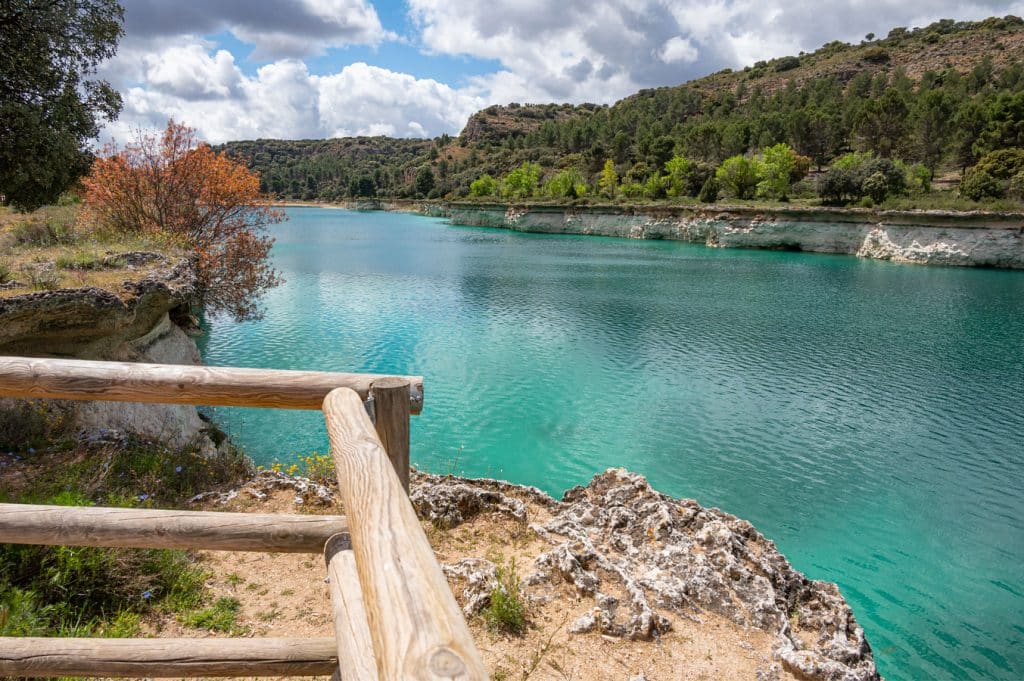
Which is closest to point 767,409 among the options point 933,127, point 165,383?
point 165,383

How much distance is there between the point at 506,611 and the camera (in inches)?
174

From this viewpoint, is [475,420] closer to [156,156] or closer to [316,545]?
[316,545]

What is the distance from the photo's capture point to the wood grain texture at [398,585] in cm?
111

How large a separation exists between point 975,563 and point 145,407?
43.4 ft

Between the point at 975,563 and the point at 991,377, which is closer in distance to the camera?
the point at 975,563

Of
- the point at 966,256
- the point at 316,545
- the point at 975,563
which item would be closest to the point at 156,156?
the point at 316,545

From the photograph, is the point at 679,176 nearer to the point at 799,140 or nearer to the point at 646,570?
the point at 799,140

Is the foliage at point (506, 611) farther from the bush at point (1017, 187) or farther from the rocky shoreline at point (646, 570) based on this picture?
the bush at point (1017, 187)

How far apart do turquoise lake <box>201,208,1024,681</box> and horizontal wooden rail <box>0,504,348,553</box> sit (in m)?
7.09

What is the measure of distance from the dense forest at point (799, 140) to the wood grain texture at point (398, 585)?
2414cm

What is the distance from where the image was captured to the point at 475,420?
43.9 ft

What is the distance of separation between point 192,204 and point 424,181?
114585 millimetres

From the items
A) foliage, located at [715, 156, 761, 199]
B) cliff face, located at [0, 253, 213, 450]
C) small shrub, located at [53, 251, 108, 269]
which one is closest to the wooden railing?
cliff face, located at [0, 253, 213, 450]

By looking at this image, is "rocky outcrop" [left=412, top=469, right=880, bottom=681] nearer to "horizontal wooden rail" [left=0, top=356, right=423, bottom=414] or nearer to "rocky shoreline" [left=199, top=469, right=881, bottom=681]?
"rocky shoreline" [left=199, top=469, right=881, bottom=681]
